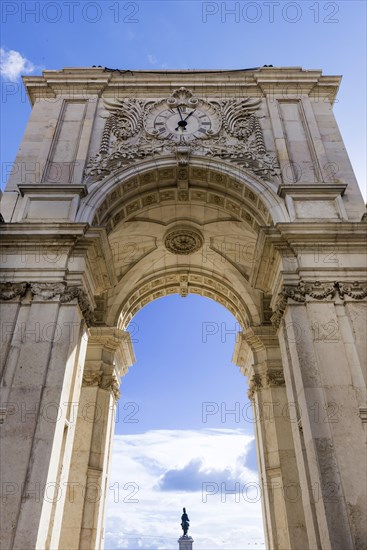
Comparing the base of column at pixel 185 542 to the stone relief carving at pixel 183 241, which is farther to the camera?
the base of column at pixel 185 542

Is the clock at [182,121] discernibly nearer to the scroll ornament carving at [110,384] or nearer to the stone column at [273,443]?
the stone column at [273,443]

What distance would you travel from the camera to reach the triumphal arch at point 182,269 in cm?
1034

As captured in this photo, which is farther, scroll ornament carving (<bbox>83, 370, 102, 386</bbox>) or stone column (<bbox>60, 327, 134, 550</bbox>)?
scroll ornament carving (<bbox>83, 370, 102, 386</bbox>)

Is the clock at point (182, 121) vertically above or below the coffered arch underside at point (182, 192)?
above

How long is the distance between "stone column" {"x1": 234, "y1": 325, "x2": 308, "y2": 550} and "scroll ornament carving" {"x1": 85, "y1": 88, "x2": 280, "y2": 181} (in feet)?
24.7

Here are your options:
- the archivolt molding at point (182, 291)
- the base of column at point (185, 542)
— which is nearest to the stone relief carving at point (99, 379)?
the archivolt molding at point (182, 291)

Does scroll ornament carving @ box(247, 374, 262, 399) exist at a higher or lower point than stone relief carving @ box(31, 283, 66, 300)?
higher

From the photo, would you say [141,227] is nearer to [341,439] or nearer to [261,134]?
[261,134]

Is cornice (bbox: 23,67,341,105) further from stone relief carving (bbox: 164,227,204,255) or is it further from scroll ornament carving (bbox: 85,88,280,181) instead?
stone relief carving (bbox: 164,227,204,255)

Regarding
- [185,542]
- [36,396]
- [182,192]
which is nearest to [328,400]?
[36,396]

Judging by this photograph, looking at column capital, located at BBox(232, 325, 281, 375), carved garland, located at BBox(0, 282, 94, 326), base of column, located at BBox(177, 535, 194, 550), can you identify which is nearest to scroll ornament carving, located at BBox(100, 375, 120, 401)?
column capital, located at BBox(232, 325, 281, 375)

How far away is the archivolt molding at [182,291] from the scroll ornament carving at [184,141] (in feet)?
23.6

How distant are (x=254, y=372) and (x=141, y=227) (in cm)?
807

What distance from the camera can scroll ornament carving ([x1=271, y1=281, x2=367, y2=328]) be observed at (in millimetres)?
12367
